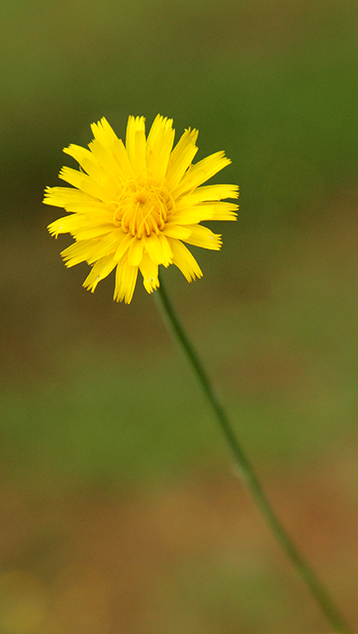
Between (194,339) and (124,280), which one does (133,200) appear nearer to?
(124,280)

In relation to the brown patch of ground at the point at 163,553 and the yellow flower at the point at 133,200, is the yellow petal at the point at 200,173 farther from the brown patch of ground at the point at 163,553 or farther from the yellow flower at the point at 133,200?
the brown patch of ground at the point at 163,553

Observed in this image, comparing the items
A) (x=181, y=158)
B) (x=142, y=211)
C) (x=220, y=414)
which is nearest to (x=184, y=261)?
(x=142, y=211)

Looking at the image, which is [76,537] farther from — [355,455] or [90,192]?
[90,192]

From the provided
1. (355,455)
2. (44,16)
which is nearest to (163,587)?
(355,455)

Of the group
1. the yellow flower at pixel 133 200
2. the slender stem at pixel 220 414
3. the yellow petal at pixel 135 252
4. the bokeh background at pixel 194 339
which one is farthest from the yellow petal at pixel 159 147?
the bokeh background at pixel 194 339

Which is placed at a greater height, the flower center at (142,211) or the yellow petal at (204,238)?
the flower center at (142,211)

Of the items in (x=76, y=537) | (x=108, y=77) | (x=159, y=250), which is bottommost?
(x=76, y=537)

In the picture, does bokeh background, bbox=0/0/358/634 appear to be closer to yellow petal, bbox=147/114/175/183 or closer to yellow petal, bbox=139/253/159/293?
yellow petal, bbox=139/253/159/293
